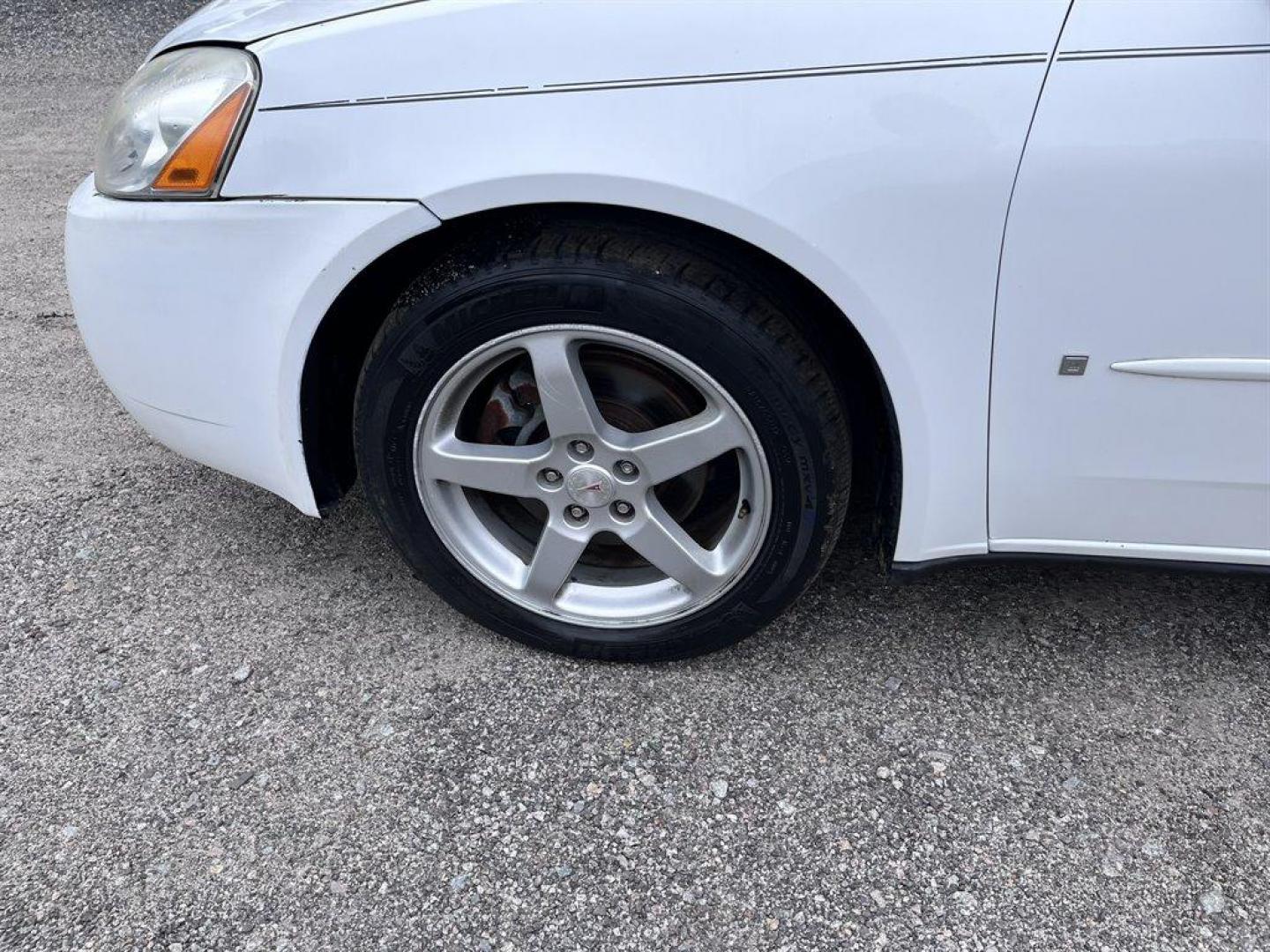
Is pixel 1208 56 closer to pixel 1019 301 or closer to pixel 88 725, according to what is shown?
pixel 1019 301

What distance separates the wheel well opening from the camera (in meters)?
1.79

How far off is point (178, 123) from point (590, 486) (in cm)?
95

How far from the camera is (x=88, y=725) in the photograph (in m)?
2.02

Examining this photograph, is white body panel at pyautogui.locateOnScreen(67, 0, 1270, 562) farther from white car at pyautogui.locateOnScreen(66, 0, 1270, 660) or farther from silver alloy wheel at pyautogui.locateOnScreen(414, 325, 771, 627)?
silver alloy wheel at pyautogui.locateOnScreen(414, 325, 771, 627)

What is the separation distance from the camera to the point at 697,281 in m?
1.77

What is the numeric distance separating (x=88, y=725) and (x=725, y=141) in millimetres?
1557

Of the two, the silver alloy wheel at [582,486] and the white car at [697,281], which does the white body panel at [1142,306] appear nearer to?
the white car at [697,281]

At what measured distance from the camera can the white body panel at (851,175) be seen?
1535mm

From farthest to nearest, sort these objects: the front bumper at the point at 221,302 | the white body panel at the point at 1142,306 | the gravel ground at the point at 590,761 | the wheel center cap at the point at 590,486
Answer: the wheel center cap at the point at 590,486 < the front bumper at the point at 221,302 < the gravel ground at the point at 590,761 < the white body panel at the point at 1142,306

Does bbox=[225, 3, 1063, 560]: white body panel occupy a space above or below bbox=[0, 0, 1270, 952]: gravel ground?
above

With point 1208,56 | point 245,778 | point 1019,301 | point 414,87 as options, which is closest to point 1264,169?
point 1208,56

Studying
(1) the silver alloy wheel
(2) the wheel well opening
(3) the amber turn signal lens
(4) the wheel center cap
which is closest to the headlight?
(3) the amber turn signal lens

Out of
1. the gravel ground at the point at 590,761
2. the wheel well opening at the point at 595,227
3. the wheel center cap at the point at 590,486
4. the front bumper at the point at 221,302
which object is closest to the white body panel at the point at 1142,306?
the wheel well opening at the point at 595,227

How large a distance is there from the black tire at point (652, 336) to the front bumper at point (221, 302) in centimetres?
13
